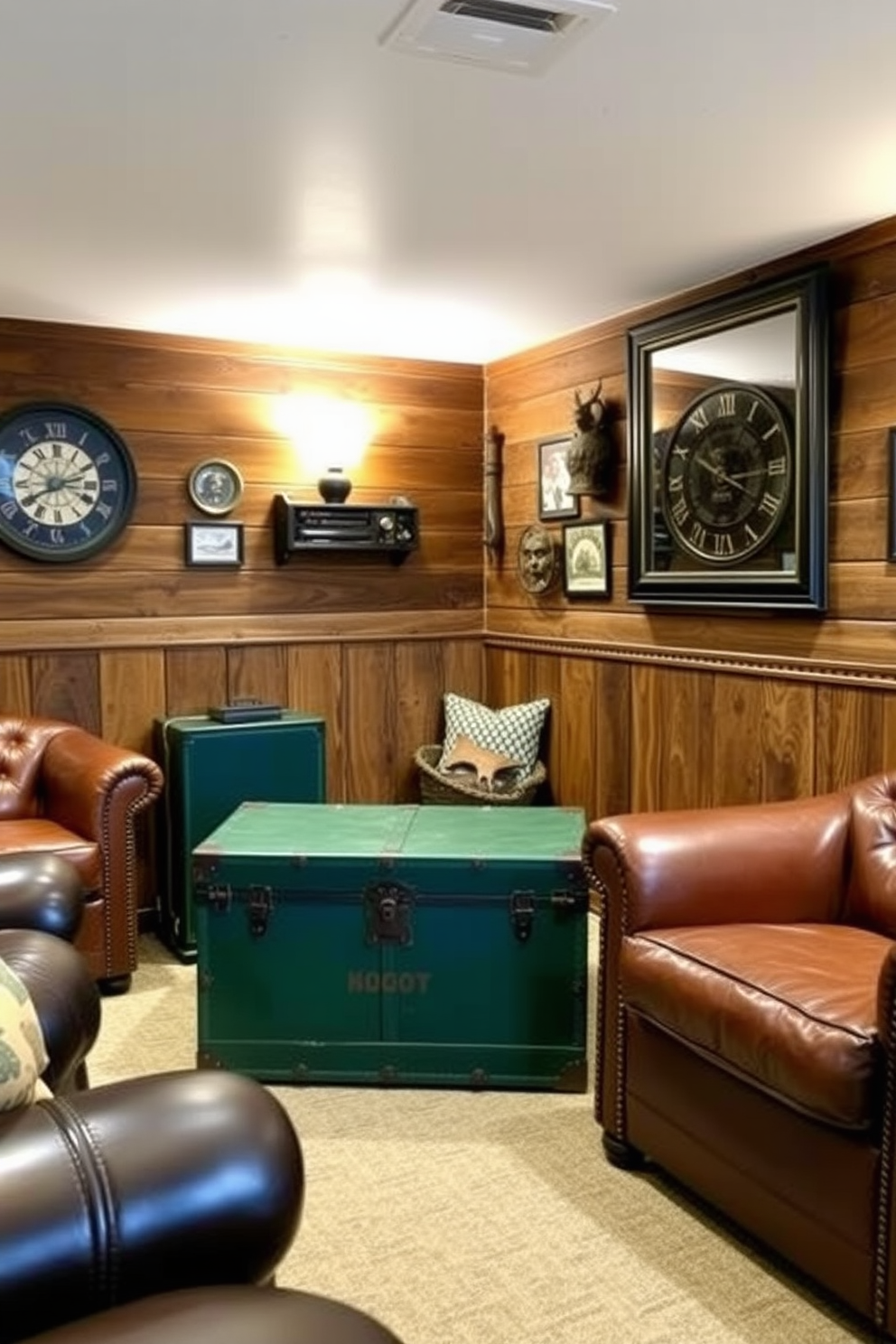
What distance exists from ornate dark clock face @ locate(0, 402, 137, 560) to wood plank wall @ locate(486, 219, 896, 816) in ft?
5.19

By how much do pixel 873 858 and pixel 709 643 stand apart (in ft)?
3.91

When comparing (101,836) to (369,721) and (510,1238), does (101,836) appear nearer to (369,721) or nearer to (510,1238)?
(369,721)

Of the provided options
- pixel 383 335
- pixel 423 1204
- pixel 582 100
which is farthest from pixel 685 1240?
pixel 383 335

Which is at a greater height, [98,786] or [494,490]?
[494,490]

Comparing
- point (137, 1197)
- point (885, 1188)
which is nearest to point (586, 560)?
point (885, 1188)

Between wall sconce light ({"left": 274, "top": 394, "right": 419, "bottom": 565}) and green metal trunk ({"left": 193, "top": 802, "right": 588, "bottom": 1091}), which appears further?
wall sconce light ({"left": 274, "top": 394, "right": 419, "bottom": 565})

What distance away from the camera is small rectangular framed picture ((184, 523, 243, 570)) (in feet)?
13.6

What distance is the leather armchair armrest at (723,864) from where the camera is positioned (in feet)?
7.73

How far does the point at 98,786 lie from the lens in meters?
3.35

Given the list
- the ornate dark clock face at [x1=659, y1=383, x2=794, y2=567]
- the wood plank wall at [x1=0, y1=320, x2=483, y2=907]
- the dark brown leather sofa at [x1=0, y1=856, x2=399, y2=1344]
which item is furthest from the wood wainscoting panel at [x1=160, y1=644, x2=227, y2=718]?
the dark brown leather sofa at [x1=0, y1=856, x2=399, y2=1344]

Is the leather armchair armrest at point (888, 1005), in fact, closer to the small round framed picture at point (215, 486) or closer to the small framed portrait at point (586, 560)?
the small framed portrait at point (586, 560)

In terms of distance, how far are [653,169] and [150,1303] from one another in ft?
7.99

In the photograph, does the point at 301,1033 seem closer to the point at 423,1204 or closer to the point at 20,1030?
the point at 423,1204

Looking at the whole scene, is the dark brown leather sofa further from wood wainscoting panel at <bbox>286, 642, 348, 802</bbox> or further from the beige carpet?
wood wainscoting panel at <bbox>286, 642, 348, 802</bbox>
